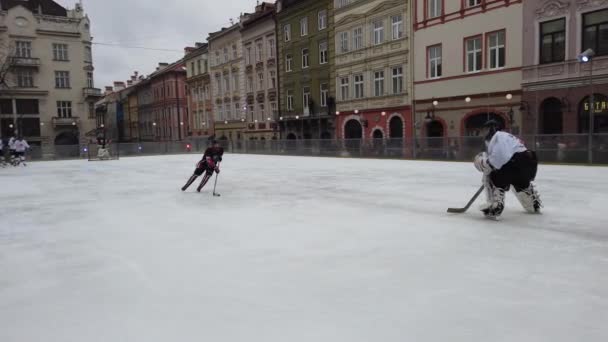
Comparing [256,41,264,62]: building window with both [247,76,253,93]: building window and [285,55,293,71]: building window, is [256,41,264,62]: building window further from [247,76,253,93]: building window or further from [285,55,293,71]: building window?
[285,55,293,71]: building window

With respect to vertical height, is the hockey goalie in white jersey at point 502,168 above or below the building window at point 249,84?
below

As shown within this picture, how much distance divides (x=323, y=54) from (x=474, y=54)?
14777mm

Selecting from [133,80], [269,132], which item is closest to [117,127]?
[133,80]

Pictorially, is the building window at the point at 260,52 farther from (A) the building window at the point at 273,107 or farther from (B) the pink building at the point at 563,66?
(B) the pink building at the point at 563,66

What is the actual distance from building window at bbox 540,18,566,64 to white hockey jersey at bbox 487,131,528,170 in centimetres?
1734

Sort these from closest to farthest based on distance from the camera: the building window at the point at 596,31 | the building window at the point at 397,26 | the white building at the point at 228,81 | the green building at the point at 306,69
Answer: the building window at the point at 596,31, the building window at the point at 397,26, the green building at the point at 306,69, the white building at the point at 228,81

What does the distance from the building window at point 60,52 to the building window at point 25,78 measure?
11.6 feet

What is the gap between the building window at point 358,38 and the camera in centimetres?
3331

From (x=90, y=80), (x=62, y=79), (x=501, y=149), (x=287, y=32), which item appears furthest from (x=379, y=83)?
(x=90, y=80)

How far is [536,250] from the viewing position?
5684 mm

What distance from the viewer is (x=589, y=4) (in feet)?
67.2

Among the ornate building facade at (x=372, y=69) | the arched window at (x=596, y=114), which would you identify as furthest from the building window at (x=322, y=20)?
the arched window at (x=596, y=114)

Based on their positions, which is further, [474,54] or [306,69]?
[306,69]

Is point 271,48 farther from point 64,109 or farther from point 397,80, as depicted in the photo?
point 64,109
